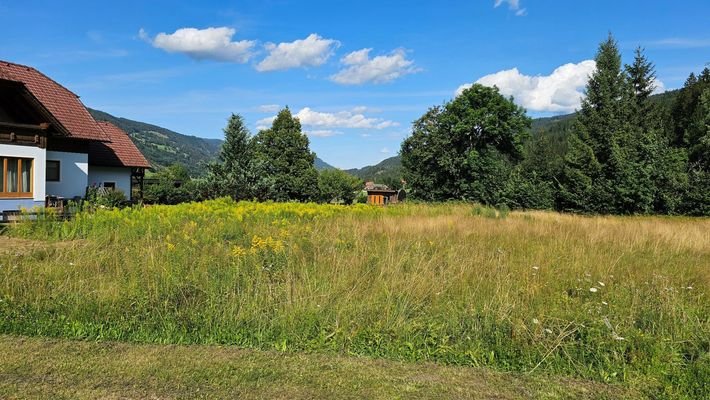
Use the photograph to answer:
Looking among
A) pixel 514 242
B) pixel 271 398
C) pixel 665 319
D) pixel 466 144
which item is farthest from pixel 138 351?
pixel 466 144

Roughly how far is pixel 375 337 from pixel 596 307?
2.33 metres

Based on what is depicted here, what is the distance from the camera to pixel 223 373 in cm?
343

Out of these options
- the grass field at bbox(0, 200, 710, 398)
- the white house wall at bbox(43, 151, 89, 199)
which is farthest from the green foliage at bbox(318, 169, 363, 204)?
the grass field at bbox(0, 200, 710, 398)

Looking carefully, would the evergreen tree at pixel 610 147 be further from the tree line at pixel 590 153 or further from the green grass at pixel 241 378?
the green grass at pixel 241 378

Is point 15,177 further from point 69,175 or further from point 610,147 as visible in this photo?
point 610,147

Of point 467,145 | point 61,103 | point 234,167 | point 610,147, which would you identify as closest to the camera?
point 61,103

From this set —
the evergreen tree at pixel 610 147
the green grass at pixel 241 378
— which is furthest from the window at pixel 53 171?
the evergreen tree at pixel 610 147

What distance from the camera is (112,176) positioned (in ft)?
97.9

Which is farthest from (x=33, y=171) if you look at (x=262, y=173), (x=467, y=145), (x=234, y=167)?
(x=467, y=145)

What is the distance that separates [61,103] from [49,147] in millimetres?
3354

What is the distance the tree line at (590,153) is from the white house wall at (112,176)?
25269 mm

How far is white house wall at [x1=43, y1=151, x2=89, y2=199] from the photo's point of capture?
2456 cm

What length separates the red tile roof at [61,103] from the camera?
25.0 metres

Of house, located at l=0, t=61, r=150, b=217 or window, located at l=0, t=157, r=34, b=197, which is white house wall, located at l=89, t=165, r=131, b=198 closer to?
house, located at l=0, t=61, r=150, b=217
